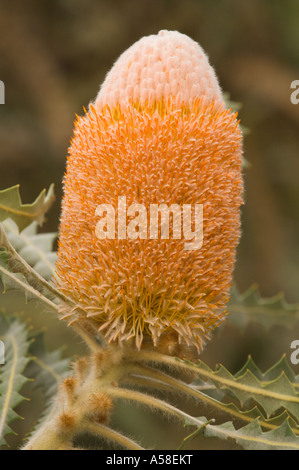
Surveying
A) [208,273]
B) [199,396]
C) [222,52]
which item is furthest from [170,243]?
[222,52]

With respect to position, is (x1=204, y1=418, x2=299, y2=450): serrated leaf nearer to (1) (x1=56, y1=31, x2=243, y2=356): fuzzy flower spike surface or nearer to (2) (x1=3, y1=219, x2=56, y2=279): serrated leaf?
(1) (x1=56, y1=31, x2=243, y2=356): fuzzy flower spike surface

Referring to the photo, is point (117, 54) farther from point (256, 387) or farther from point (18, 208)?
point (256, 387)

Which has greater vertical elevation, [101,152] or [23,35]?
[23,35]

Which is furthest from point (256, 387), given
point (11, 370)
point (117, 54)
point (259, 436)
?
point (117, 54)

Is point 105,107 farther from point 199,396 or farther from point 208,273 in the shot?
point 199,396

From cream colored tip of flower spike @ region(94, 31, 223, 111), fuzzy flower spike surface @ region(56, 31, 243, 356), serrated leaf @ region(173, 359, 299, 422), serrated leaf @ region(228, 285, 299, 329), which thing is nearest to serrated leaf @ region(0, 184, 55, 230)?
fuzzy flower spike surface @ region(56, 31, 243, 356)
